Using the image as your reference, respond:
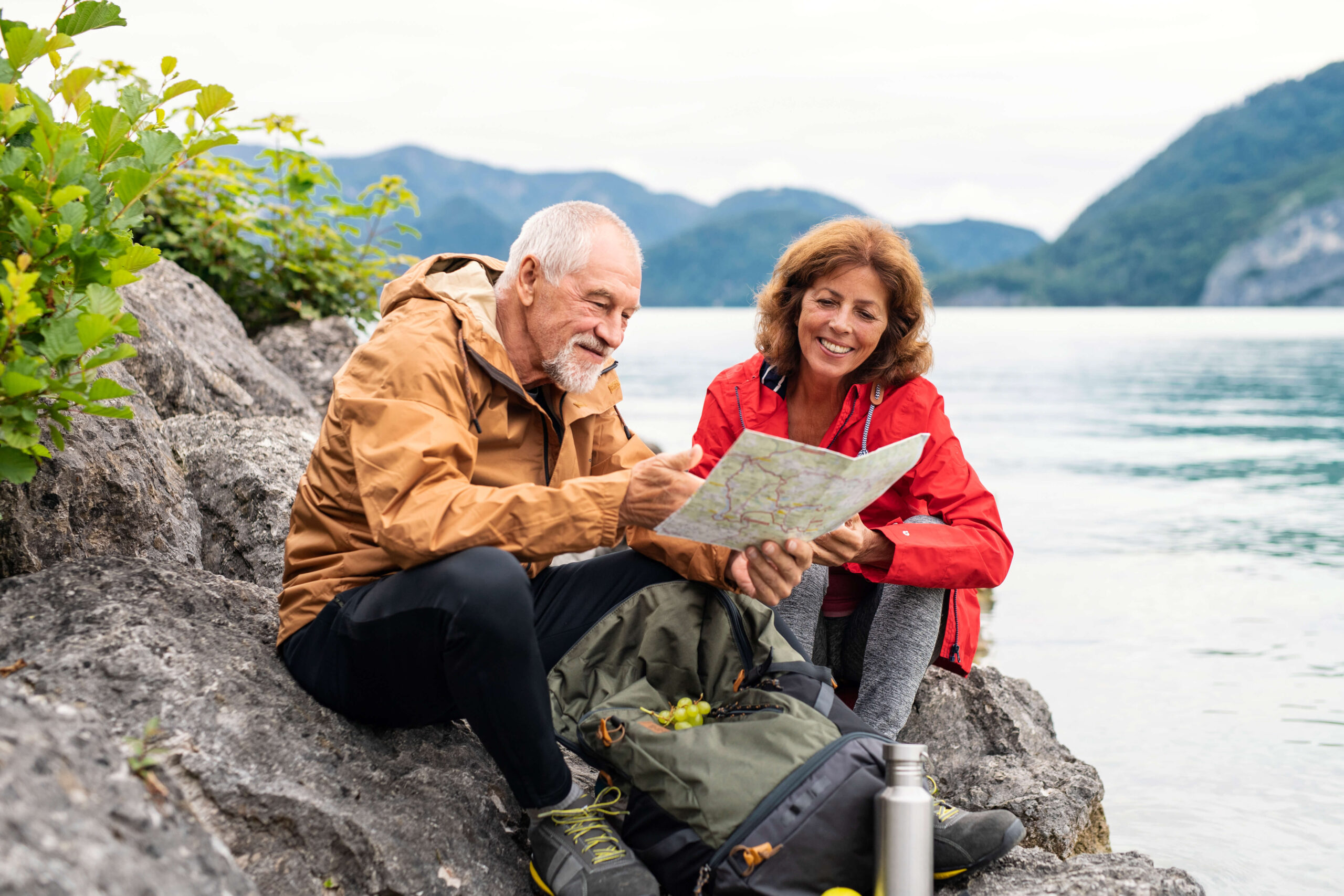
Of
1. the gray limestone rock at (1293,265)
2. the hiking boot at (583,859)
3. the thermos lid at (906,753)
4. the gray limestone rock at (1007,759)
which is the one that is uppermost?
the gray limestone rock at (1293,265)

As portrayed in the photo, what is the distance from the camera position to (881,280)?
3980mm

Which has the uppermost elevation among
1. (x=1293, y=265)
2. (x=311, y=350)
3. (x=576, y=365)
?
(x=1293, y=265)

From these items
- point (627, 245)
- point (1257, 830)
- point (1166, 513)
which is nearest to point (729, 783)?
point (627, 245)

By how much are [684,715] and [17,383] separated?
1.85 meters

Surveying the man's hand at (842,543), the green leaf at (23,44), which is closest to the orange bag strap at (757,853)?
the man's hand at (842,543)

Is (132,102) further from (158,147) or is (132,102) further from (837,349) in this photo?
(837,349)

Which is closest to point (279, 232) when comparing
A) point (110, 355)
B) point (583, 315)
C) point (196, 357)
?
point (196, 357)

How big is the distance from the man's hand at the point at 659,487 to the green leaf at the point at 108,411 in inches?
47.2

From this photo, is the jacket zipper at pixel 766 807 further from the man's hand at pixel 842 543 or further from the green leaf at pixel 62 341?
the green leaf at pixel 62 341

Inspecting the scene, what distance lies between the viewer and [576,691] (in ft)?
10.3

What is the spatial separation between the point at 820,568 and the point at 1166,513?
12.1 meters

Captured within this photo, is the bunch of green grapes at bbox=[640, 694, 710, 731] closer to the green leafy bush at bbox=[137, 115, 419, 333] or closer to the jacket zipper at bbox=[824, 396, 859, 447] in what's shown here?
the jacket zipper at bbox=[824, 396, 859, 447]

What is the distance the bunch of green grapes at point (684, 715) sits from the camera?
2969 millimetres

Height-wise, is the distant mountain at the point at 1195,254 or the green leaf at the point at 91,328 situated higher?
the distant mountain at the point at 1195,254
